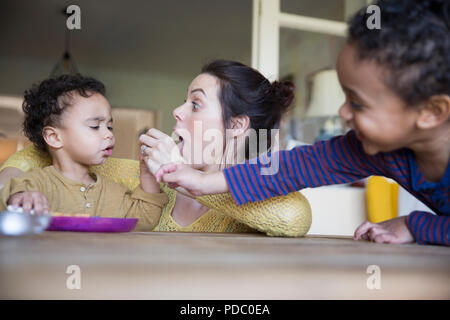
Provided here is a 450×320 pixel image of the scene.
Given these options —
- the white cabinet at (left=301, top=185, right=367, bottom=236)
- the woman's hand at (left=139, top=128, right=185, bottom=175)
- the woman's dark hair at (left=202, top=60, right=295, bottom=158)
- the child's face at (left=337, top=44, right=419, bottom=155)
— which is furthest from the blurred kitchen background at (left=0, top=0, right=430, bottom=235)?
the woman's hand at (left=139, top=128, right=185, bottom=175)

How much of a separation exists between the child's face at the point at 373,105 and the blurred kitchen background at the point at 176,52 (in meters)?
0.15

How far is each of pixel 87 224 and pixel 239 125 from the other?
72cm

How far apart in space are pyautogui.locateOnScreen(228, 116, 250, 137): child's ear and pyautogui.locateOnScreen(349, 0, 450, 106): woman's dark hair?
68 centimetres

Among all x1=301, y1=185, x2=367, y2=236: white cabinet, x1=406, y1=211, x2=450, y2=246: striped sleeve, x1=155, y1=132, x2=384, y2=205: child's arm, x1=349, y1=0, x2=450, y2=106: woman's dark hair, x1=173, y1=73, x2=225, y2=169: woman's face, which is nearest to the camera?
x1=349, y1=0, x2=450, y2=106: woman's dark hair

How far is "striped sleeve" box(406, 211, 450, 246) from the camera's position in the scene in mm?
760

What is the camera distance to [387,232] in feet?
2.85

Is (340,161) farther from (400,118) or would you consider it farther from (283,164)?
(400,118)

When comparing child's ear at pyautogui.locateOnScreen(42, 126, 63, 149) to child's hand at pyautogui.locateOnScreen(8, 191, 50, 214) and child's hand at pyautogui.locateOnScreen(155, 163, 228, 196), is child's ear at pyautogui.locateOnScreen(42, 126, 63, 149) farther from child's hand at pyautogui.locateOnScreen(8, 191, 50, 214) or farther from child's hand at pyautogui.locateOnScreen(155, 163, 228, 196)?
child's hand at pyautogui.locateOnScreen(155, 163, 228, 196)

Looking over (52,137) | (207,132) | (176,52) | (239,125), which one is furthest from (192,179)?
(176,52)
